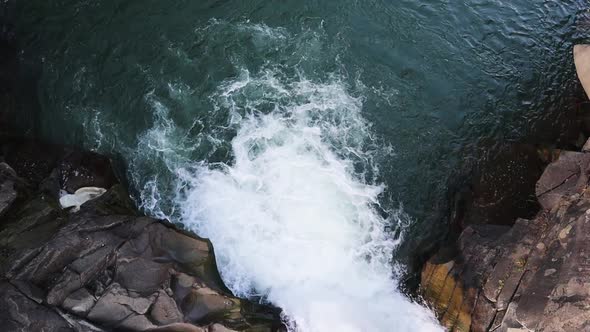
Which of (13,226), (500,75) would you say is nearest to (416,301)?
(500,75)

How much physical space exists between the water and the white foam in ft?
0.13

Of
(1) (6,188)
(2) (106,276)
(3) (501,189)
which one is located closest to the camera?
(2) (106,276)

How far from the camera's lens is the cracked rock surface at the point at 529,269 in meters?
10.6

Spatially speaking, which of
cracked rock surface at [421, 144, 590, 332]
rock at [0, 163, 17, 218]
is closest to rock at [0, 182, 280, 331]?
rock at [0, 163, 17, 218]

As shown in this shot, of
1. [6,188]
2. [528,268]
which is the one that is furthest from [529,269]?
[6,188]

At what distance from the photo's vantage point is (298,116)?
569 inches

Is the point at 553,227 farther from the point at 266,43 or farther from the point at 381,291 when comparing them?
the point at 266,43

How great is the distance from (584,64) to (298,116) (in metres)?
8.30

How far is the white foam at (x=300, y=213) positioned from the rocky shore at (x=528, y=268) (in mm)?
932

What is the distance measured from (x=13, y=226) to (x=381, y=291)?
8.60 metres

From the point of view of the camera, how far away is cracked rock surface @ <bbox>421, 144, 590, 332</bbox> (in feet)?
34.7

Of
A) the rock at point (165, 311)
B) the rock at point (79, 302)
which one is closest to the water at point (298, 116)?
the rock at point (165, 311)

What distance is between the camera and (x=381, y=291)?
495 inches

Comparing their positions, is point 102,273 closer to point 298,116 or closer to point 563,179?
point 298,116
